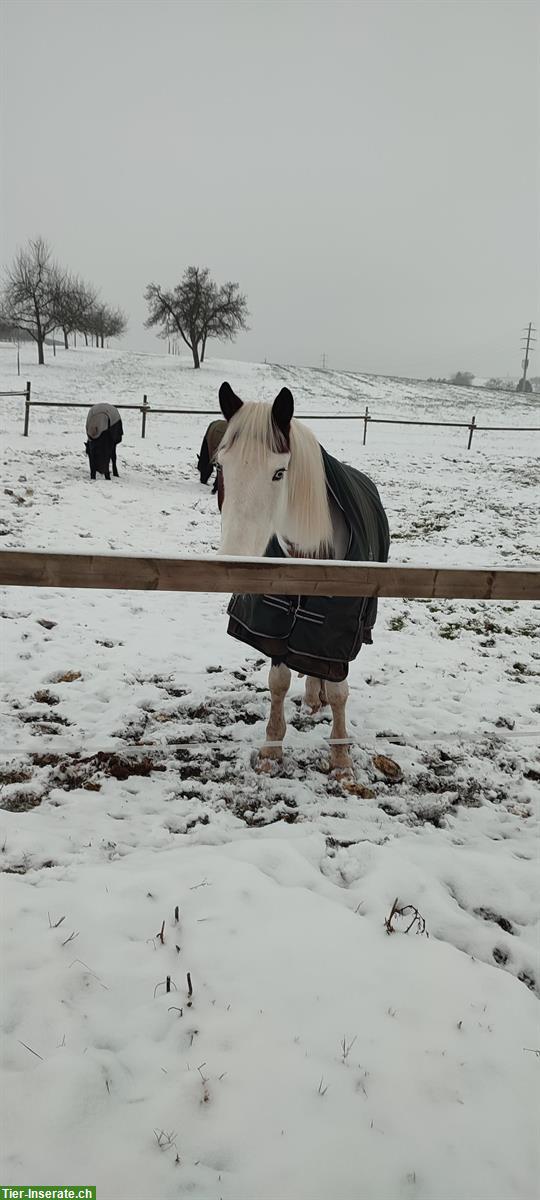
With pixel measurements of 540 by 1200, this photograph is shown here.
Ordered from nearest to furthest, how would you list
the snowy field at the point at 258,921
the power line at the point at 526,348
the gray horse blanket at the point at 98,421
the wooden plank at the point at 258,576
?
the snowy field at the point at 258,921 < the wooden plank at the point at 258,576 < the gray horse blanket at the point at 98,421 < the power line at the point at 526,348

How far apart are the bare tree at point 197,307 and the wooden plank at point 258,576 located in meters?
41.1

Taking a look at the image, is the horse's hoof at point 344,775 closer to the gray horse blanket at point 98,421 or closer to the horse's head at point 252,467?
the horse's head at point 252,467

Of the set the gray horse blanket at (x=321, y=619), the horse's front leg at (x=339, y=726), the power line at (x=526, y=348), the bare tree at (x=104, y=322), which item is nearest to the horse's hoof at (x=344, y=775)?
the horse's front leg at (x=339, y=726)

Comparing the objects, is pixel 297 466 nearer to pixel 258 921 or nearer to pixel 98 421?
pixel 258 921

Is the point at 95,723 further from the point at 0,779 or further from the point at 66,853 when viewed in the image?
the point at 66,853

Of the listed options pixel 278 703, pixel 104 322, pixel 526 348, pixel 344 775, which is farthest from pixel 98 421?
pixel 526 348

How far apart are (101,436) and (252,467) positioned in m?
9.51

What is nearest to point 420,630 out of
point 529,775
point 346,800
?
point 529,775

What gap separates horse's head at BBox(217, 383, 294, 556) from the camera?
7.09 feet

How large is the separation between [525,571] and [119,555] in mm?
1404

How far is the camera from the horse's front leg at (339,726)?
3.06 meters

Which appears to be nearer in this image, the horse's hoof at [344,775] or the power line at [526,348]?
the horse's hoof at [344,775]

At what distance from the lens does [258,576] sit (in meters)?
1.75

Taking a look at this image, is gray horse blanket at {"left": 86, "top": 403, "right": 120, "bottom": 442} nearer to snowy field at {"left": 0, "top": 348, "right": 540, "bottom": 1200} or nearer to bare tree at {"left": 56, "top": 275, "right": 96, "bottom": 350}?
snowy field at {"left": 0, "top": 348, "right": 540, "bottom": 1200}
